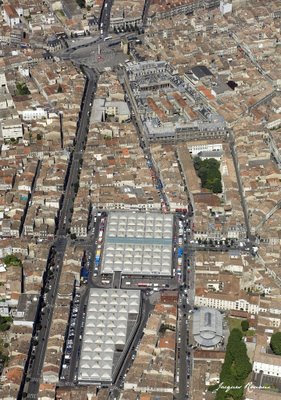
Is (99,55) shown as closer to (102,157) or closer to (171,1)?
(171,1)

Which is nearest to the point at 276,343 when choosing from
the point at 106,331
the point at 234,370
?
the point at 234,370

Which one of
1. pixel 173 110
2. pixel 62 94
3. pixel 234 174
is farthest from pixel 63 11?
pixel 234 174

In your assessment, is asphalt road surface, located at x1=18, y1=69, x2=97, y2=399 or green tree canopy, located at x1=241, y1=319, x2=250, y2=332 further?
green tree canopy, located at x1=241, y1=319, x2=250, y2=332

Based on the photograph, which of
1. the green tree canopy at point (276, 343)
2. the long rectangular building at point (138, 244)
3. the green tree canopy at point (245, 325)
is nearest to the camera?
the green tree canopy at point (276, 343)

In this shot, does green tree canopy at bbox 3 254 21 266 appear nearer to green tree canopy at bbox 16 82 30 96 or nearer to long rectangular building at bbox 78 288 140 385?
long rectangular building at bbox 78 288 140 385

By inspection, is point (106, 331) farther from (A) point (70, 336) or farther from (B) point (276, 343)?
(B) point (276, 343)

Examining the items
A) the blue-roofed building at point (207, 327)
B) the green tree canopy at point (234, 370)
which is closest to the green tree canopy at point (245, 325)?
the blue-roofed building at point (207, 327)

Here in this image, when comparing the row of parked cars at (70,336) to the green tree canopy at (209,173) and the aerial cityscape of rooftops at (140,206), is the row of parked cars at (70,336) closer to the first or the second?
the aerial cityscape of rooftops at (140,206)

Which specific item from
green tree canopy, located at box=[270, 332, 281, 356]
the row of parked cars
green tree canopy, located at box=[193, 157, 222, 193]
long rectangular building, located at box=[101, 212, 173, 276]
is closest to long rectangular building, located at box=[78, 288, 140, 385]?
the row of parked cars
